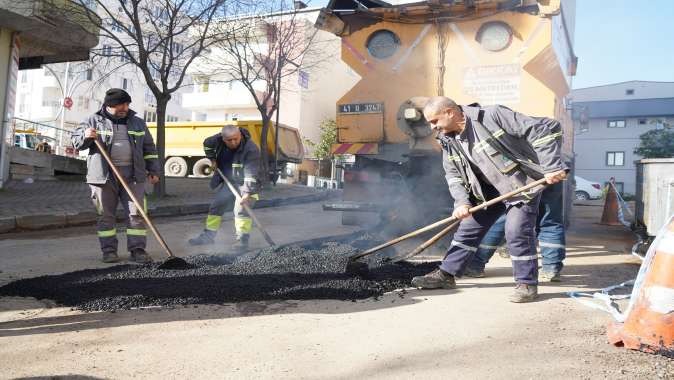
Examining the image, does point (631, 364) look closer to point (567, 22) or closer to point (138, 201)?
point (138, 201)

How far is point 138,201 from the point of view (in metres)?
4.62

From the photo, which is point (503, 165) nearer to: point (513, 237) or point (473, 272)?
point (513, 237)

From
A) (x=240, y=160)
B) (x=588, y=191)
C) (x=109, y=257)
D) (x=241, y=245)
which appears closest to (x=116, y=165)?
(x=109, y=257)

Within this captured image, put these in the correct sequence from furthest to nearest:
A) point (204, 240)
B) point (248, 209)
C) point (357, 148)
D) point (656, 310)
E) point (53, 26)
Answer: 1. point (53, 26)
2. point (357, 148)
3. point (204, 240)
4. point (248, 209)
5. point (656, 310)

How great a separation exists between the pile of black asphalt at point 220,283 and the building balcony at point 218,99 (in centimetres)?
2629

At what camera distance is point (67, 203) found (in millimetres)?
8305

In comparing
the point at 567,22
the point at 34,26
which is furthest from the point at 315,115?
the point at 567,22

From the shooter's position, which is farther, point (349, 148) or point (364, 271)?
point (349, 148)

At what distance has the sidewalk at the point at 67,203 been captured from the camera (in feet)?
22.0

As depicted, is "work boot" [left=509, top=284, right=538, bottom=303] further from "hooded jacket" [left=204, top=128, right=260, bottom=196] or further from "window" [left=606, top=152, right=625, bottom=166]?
"window" [left=606, top=152, right=625, bottom=166]

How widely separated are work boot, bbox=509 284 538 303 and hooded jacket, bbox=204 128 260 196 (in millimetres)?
2911

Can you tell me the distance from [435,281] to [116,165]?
3.05 meters

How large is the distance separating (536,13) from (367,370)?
14.4ft

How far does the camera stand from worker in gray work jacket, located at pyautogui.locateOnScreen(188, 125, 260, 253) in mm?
5266
